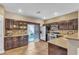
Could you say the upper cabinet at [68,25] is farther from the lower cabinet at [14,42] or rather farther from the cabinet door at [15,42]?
the cabinet door at [15,42]

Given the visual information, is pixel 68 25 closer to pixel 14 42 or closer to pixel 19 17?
pixel 19 17

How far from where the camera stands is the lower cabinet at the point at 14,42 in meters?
5.18

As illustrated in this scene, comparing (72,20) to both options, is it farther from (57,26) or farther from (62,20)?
(57,26)

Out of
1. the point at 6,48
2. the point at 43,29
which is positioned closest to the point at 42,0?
the point at 6,48

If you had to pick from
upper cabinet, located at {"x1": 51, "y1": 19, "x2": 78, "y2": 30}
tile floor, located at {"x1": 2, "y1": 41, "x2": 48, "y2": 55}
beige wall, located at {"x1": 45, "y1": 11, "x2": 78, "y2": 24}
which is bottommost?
tile floor, located at {"x1": 2, "y1": 41, "x2": 48, "y2": 55}

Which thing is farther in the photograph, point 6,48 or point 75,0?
point 6,48

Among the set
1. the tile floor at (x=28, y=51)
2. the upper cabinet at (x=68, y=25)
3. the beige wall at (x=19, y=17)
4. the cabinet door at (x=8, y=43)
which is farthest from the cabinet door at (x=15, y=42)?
the upper cabinet at (x=68, y=25)

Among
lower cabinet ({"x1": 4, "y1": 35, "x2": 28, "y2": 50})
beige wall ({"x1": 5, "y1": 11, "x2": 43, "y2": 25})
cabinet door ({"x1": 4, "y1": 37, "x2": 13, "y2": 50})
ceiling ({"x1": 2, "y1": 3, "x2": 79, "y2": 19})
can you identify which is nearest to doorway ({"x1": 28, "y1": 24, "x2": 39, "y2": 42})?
beige wall ({"x1": 5, "y1": 11, "x2": 43, "y2": 25})

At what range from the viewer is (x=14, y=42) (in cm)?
584

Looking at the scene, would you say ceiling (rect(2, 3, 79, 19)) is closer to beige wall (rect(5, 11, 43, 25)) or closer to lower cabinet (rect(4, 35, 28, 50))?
beige wall (rect(5, 11, 43, 25))

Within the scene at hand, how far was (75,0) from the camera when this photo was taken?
90 cm

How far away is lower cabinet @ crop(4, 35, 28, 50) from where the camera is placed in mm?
5184

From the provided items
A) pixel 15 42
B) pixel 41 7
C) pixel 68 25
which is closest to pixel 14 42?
pixel 15 42
